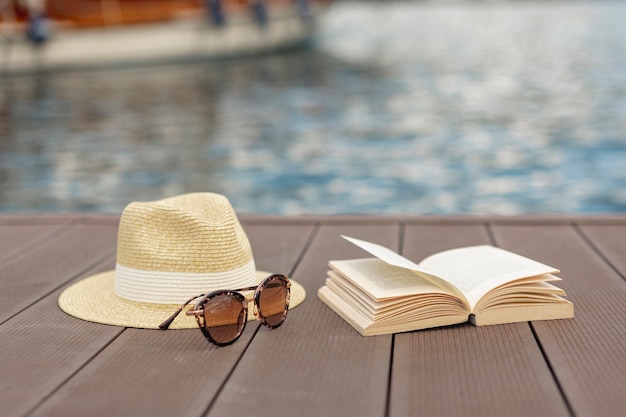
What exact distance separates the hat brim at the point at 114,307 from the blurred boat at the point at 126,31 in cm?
1662

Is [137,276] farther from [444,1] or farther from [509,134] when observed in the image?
[444,1]

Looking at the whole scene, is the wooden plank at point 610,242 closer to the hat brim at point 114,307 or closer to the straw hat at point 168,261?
the hat brim at point 114,307

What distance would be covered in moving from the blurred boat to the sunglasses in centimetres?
1703

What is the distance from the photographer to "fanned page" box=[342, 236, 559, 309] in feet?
6.46

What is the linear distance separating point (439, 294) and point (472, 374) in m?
0.28

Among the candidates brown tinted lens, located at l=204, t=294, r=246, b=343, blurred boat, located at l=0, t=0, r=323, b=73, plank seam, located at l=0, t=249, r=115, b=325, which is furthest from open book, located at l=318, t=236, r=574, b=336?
blurred boat, located at l=0, t=0, r=323, b=73

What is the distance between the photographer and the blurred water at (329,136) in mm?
7449

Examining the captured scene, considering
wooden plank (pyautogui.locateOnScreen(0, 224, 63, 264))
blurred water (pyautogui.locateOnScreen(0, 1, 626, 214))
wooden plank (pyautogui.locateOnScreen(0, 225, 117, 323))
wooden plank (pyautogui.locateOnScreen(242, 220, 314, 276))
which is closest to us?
wooden plank (pyautogui.locateOnScreen(0, 225, 117, 323))

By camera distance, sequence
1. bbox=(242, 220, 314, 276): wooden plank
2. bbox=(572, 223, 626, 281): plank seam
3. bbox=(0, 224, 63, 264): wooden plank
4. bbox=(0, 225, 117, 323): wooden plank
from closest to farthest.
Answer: bbox=(0, 225, 117, 323): wooden plank, bbox=(572, 223, 626, 281): plank seam, bbox=(242, 220, 314, 276): wooden plank, bbox=(0, 224, 63, 264): wooden plank

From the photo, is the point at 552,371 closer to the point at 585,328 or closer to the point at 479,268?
the point at 585,328

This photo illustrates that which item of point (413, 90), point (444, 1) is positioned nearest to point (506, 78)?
point (413, 90)

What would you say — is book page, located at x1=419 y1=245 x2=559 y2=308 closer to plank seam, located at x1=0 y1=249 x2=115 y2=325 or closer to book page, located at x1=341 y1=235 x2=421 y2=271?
book page, located at x1=341 y1=235 x2=421 y2=271

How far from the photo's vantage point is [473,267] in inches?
84.2

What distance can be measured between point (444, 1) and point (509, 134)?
60.3 meters
